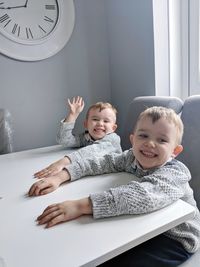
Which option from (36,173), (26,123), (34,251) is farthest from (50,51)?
(34,251)

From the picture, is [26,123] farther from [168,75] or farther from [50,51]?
[168,75]

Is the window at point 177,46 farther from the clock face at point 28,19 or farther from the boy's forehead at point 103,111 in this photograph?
the clock face at point 28,19

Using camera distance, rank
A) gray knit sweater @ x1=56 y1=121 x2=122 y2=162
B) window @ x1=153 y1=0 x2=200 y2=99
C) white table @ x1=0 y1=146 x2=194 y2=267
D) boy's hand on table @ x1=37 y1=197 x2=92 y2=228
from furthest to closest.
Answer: window @ x1=153 y1=0 x2=200 y2=99, gray knit sweater @ x1=56 y1=121 x2=122 y2=162, boy's hand on table @ x1=37 y1=197 x2=92 y2=228, white table @ x1=0 y1=146 x2=194 y2=267

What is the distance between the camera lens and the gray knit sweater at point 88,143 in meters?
1.22

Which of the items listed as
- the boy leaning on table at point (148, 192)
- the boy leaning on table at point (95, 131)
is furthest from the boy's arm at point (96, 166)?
the boy leaning on table at point (95, 131)

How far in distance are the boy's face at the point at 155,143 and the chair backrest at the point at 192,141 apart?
271 millimetres

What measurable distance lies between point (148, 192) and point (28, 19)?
142 centimetres

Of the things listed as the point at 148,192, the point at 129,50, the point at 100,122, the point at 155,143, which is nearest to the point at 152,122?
the point at 155,143

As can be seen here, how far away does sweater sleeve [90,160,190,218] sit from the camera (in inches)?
26.3

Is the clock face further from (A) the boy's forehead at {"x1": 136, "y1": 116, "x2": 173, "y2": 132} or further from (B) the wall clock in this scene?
(A) the boy's forehead at {"x1": 136, "y1": 116, "x2": 173, "y2": 132}

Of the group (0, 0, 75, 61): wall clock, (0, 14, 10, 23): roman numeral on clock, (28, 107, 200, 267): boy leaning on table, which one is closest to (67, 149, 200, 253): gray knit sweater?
(28, 107, 200, 267): boy leaning on table

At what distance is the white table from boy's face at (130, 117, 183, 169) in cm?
13

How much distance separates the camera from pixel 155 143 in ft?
2.78

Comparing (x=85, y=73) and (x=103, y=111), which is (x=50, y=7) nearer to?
(x=85, y=73)
